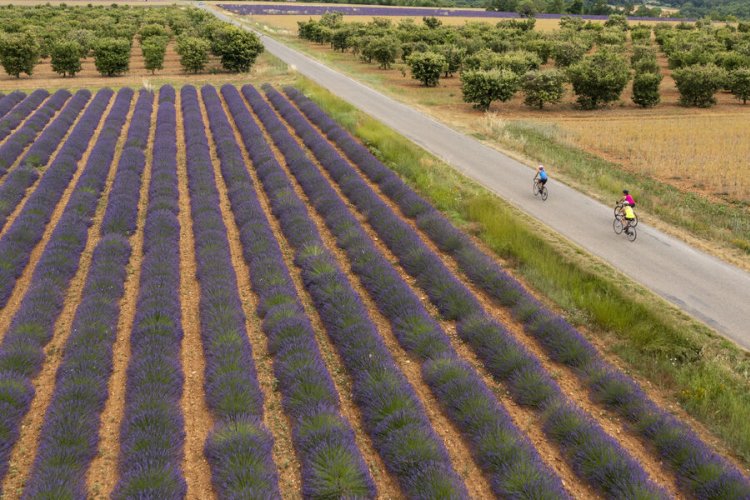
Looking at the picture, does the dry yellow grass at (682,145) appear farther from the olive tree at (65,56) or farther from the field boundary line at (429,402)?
the olive tree at (65,56)

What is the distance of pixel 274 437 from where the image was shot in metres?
8.26

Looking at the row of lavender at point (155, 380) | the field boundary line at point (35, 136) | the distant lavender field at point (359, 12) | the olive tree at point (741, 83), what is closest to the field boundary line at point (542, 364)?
the row of lavender at point (155, 380)

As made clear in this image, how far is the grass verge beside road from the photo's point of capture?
9.13 meters

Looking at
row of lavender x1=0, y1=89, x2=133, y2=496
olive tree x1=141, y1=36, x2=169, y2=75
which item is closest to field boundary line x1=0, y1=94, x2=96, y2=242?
row of lavender x1=0, y1=89, x2=133, y2=496

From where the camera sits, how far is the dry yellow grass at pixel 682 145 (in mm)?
21578

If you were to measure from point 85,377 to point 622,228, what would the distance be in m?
14.4

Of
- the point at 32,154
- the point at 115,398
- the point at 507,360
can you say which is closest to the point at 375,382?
the point at 507,360

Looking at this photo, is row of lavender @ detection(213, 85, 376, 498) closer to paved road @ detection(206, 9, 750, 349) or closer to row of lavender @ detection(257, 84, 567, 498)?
row of lavender @ detection(257, 84, 567, 498)

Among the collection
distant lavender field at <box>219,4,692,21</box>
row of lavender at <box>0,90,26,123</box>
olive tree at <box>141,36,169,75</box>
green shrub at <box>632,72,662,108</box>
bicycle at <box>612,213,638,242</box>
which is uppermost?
distant lavender field at <box>219,4,692,21</box>

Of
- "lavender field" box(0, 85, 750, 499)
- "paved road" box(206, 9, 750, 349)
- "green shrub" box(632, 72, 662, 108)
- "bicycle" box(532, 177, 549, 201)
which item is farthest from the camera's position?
"green shrub" box(632, 72, 662, 108)

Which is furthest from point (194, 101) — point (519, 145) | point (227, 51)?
point (519, 145)

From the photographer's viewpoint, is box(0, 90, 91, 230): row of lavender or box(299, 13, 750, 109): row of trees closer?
box(0, 90, 91, 230): row of lavender

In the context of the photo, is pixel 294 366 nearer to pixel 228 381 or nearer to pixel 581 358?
pixel 228 381

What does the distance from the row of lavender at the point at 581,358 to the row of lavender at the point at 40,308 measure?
776 cm
